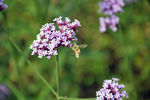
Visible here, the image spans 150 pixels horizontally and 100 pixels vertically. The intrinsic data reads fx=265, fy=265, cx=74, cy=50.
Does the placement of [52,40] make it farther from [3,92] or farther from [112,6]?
[3,92]

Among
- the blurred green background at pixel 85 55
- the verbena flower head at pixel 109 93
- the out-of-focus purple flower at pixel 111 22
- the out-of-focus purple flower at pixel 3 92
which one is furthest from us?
the blurred green background at pixel 85 55

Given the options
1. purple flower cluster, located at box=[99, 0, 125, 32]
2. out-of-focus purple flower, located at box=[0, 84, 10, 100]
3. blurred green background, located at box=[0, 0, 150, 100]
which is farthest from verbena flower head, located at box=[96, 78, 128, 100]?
out-of-focus purple flower, located at box=[0, 84, 10, 100]

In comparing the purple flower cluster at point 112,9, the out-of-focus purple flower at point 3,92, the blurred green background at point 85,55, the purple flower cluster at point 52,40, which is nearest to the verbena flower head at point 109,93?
the purple flower cluster at point 52,40

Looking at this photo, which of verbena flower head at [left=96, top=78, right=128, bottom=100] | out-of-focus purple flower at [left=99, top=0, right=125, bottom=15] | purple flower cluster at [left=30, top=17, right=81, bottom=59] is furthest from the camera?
out-of-focus purple flower at [left=99, top=0, right=125, bottom=15]

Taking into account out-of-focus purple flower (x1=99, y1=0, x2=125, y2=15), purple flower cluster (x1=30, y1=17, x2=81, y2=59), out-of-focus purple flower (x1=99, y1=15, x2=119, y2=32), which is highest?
out-of-focus purple flower (x1=99, y1=0, x2=125, y2=15)

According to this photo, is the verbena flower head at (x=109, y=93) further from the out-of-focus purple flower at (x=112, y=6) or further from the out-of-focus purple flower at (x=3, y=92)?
the out-of-focus purple flower at (x=3, y=92)

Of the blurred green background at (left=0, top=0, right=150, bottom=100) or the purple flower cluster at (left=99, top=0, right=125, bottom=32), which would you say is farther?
the blurred green background at (left=0, top=0, right=150, bottom=100)

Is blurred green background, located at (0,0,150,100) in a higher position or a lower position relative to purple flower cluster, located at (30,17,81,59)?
higher

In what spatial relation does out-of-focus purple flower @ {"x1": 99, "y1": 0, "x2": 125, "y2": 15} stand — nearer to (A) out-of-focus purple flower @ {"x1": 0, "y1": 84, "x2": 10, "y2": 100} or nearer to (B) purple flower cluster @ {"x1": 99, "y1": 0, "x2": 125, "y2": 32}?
(B) purple flower cluster @ {"x1": 99, "y1": 0, "x2": 125, "y2": 32}

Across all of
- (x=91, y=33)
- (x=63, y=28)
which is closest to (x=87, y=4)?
(x=91, y=33)
